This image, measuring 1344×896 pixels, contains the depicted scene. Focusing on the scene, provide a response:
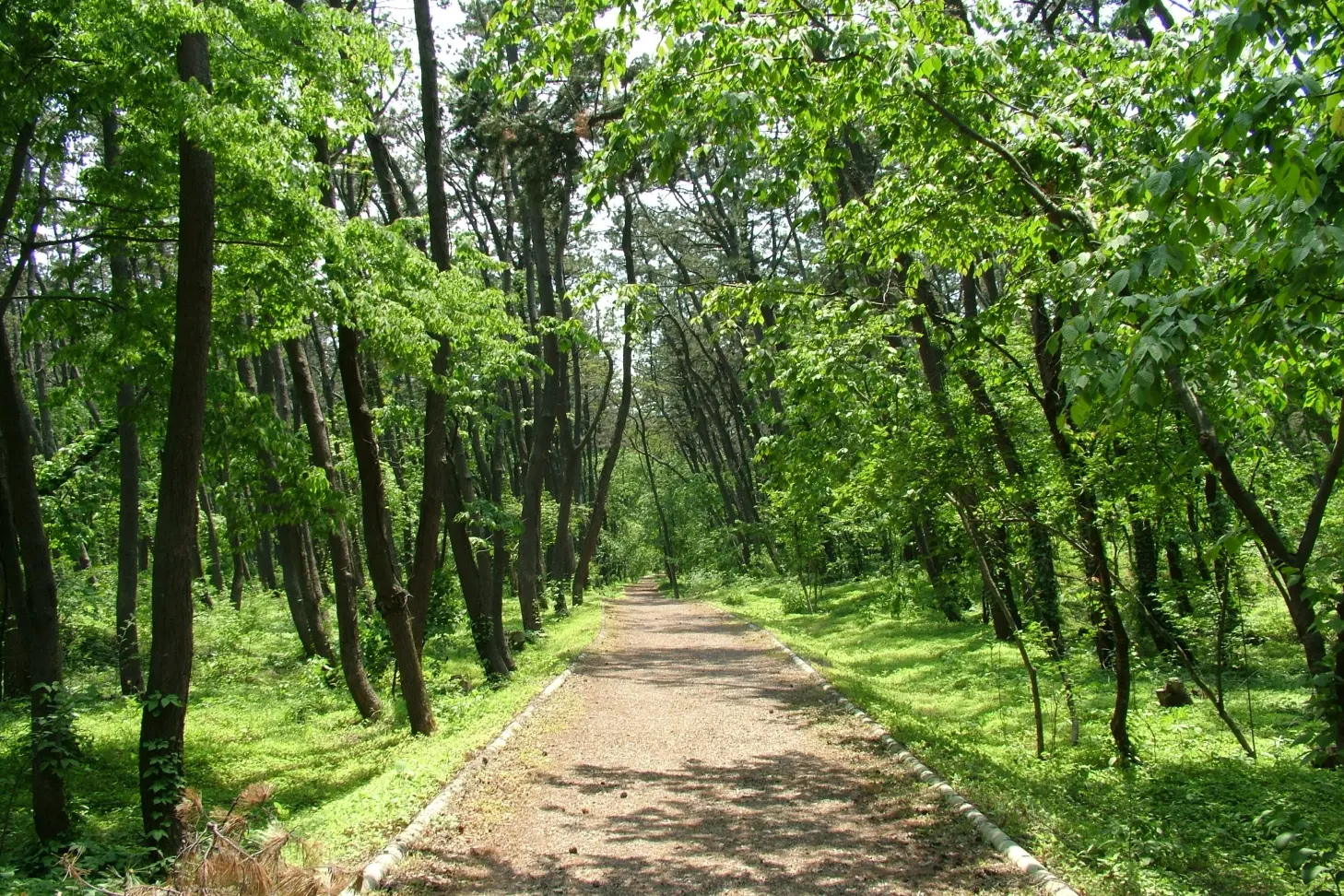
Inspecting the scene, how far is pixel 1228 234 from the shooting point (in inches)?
127

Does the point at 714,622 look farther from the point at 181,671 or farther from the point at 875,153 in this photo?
the point at 181,671

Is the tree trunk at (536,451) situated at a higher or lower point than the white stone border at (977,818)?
higher

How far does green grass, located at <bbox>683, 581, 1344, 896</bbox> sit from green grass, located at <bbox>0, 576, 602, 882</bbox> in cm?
436

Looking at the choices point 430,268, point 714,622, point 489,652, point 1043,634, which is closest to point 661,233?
point 714,622

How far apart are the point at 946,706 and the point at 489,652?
712 cm

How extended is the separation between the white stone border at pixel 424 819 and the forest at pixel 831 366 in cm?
23

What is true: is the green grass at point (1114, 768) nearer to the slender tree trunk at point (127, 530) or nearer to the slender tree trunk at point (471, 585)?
the slender tree trunk at point (471, 585)

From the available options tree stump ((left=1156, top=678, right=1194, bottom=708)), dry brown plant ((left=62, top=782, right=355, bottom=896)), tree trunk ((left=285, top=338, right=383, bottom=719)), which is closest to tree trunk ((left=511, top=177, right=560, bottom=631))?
tree trunk ((left=285, top=338, right=383, bottom=719))

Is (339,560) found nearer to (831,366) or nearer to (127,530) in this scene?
(127,530)

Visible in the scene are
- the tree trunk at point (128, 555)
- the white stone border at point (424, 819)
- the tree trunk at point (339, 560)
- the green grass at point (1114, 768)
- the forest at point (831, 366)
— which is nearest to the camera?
the forest at point (831, 366)

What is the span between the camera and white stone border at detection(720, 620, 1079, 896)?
4862 millimetres

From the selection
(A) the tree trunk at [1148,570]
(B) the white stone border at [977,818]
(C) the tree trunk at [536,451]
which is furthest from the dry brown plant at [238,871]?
(C) the tree trunk at [536,451]

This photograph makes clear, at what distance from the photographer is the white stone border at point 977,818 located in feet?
16.0

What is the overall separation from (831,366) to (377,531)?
529 cm
